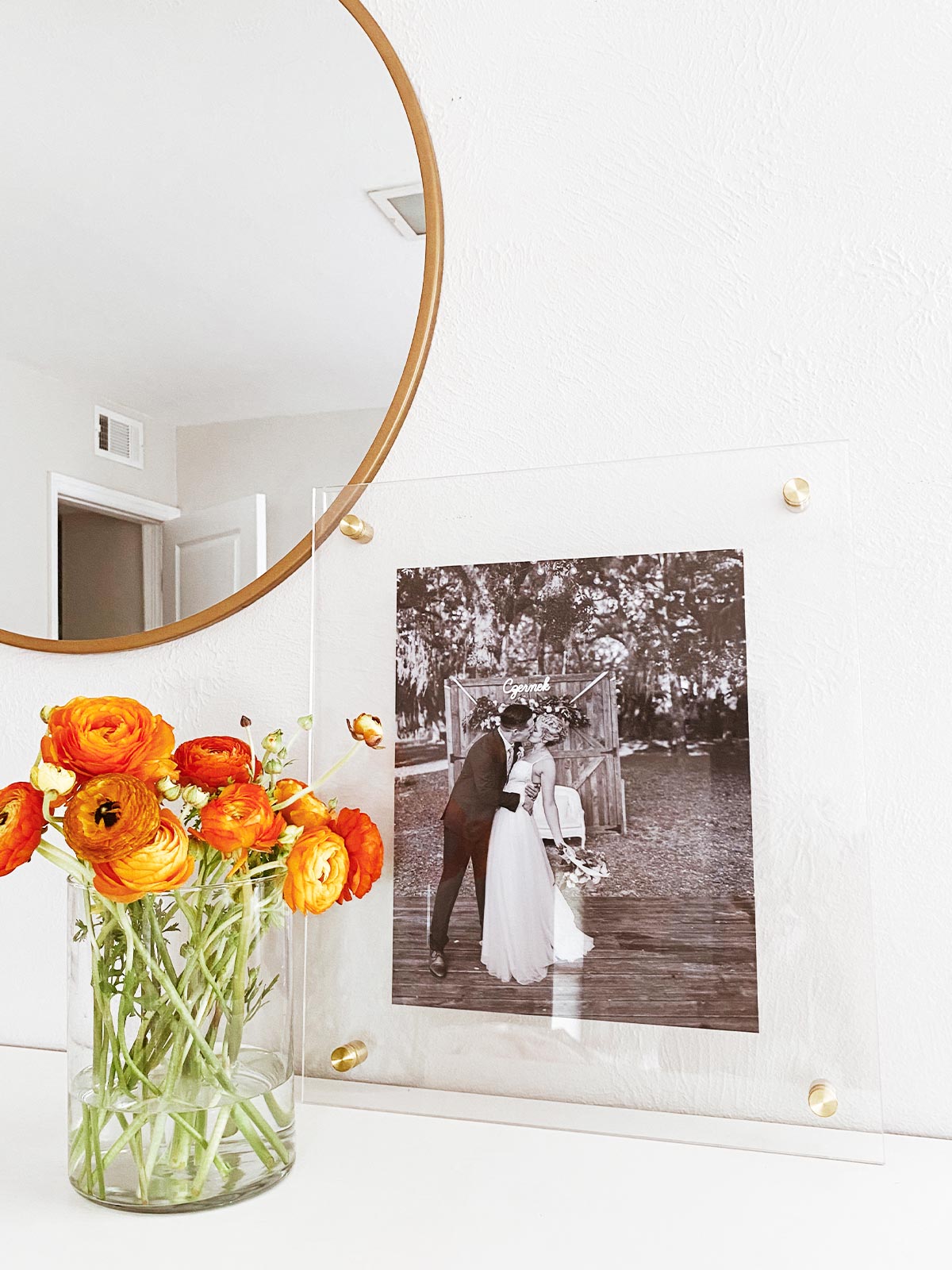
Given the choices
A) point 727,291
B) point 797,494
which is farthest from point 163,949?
point 727,291

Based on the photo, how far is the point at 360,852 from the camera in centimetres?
82

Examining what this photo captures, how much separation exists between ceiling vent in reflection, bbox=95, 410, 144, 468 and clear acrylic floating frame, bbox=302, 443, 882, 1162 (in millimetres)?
357

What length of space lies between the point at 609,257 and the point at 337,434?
32 cm

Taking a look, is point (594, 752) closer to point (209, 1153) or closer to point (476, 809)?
point (476, 809)

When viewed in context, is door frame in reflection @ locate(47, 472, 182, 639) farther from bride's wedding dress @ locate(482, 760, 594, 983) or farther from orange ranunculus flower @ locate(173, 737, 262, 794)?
bride's wedding dress @ locate(482, 760, 594, 983)

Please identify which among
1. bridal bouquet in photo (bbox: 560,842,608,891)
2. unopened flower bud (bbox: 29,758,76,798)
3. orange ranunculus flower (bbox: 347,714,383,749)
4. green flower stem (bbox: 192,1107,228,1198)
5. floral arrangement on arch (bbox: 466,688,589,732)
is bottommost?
green flower stem (bbox: 192,1107,228,1198)

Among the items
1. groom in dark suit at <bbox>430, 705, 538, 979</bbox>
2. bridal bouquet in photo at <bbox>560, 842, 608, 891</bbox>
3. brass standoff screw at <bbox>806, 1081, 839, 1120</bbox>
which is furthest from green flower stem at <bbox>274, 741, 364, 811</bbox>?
brass standoff screw at <bbox>806, 1081, 839, 1120</bbox>

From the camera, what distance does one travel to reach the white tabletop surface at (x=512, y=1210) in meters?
0.64

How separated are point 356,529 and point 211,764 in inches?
11.4

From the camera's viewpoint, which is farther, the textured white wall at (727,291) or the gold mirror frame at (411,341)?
the gold mirror frame at (411,341)

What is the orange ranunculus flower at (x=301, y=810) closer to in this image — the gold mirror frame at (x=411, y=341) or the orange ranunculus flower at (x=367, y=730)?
the orange ranunculus flower at (x=367, y=730)

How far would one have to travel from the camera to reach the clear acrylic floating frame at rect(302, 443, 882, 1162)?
812 mm

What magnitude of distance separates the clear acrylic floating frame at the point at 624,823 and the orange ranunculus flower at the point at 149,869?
273 millimetres

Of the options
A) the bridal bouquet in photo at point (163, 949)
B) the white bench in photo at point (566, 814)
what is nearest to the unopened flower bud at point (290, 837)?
the bridal bouquet in photo at point (163, 949)
